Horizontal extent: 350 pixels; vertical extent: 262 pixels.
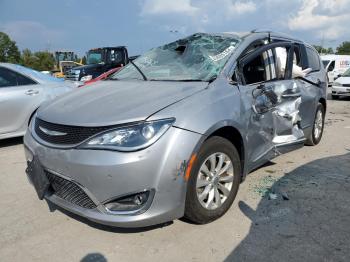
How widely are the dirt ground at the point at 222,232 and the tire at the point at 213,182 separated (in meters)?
0.15

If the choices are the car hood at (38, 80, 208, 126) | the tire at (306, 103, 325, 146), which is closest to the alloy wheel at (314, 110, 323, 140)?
the tire at (306, 103, 325, 146)

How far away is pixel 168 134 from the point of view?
2.63m

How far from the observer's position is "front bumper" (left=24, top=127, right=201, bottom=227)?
254cm

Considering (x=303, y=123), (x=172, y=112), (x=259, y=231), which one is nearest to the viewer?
(x=172, y=112)

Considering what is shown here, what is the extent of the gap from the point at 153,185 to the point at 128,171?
0.22 m

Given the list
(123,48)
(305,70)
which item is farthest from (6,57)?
(305,70)

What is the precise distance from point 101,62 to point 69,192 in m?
13.8

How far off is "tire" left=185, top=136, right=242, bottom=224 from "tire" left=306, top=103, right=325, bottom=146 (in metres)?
2.65

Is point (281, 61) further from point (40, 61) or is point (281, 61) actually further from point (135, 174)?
point (40, 61)

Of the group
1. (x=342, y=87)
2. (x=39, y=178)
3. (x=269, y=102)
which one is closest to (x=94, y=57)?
(x=342, y=87)

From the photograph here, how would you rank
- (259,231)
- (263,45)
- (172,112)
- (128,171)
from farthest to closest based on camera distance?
(263,45) → (259,231) → (172,112) → (128,171)

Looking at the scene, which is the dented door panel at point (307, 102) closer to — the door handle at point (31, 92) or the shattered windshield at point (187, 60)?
the shattered windshield at point (187, 60)

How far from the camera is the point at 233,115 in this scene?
3213 mm

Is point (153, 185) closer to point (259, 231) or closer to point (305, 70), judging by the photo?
point (259, 231)
